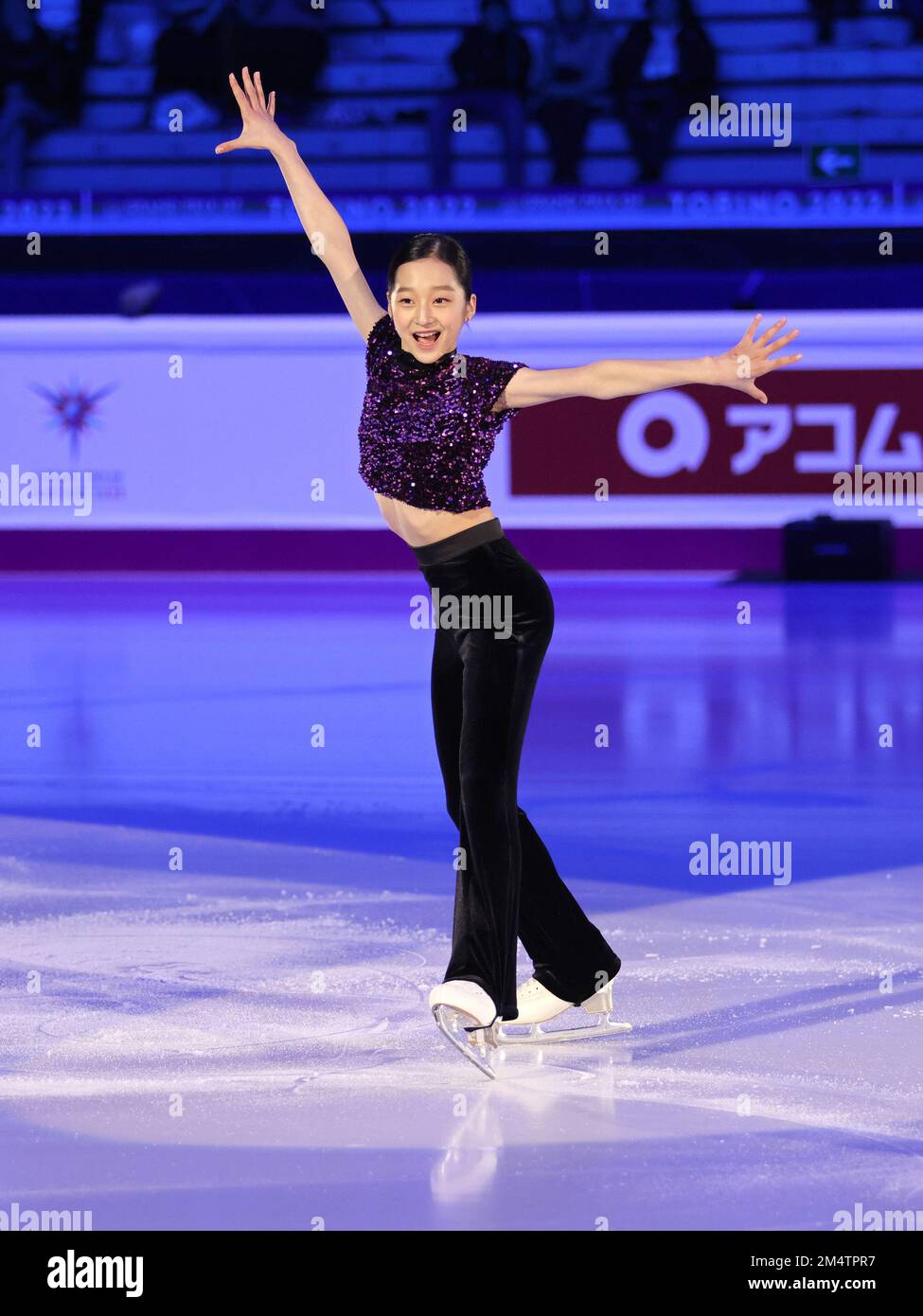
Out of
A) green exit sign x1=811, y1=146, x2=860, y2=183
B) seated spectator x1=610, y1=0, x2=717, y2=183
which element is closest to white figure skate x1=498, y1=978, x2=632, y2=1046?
green exit sign x1=811, y1=146, x2=860, y2=183

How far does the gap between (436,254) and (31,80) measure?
527 inches

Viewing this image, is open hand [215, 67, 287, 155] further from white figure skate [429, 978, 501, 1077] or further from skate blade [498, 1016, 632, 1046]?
skate blade [498, 1016, 632, 1046]

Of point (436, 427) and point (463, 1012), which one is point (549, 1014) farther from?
point (436, 427)

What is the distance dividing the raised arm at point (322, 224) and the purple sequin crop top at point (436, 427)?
162 mm

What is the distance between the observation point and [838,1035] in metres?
3.30

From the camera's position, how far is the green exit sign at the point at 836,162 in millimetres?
13375

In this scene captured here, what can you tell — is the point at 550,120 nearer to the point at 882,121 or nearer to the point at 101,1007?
the point at 882,121

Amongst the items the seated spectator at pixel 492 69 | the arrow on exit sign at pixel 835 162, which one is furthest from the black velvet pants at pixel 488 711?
the seated spectator at pixel 492 69

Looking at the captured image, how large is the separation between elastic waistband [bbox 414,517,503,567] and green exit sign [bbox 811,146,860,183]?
1094 cm

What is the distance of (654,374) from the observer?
2.95 meters

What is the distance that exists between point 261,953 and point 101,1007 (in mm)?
464

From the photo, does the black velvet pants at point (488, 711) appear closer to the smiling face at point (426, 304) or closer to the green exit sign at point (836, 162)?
the smiling face at point (426, 304)
